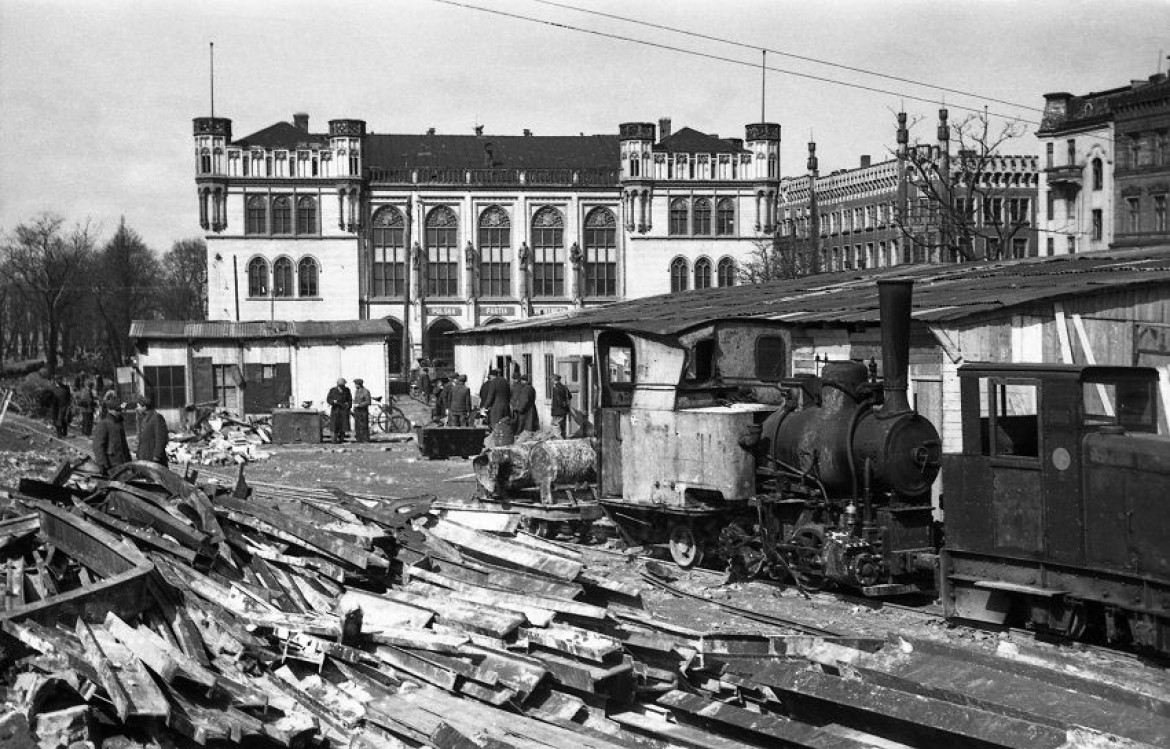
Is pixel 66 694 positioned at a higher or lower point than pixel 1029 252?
A: lower

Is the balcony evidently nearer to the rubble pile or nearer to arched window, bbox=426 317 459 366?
arched window, bbox=426 317 459 366

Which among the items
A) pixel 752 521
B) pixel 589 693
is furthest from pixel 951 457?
pixel 589 693

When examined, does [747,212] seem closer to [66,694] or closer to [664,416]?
[664,416]

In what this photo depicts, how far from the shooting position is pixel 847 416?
13844 millimetres

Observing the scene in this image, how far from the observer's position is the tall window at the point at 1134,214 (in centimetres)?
5575

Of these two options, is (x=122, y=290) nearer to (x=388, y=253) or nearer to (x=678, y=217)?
(x=388, y=253)

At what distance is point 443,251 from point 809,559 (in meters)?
54.2

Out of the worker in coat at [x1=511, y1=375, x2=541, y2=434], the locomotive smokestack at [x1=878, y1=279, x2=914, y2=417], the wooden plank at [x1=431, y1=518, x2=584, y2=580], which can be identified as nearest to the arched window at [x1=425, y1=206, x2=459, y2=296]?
the worker in coat at [x1=511, y1=375, x2=541, y2=434]

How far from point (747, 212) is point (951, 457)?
184ft

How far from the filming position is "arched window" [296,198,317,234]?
2539 inches

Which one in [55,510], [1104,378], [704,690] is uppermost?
[1104,378]

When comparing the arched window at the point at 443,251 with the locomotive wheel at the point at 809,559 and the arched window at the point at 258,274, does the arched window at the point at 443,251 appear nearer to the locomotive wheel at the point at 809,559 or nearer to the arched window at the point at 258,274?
the arched window at the point at 258,274

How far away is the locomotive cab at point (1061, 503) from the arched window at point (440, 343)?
179 ft

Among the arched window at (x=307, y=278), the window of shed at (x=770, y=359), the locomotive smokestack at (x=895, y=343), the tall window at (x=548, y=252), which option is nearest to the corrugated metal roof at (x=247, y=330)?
the window of shed at (x=770, y=359)
